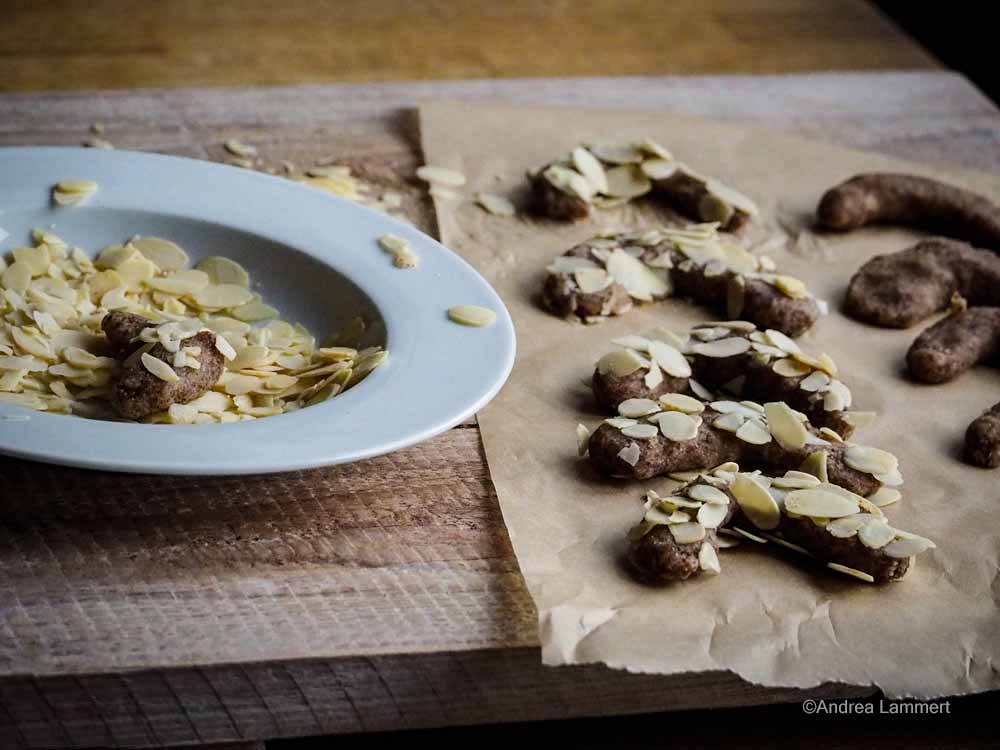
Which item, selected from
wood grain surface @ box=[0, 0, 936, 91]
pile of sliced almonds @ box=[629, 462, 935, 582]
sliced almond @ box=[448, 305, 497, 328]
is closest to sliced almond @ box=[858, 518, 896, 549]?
pile of sliced almonds @ box=[629, 462, 935, 582]

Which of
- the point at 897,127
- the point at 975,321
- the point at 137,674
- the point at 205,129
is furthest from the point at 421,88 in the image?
the point at 137,674

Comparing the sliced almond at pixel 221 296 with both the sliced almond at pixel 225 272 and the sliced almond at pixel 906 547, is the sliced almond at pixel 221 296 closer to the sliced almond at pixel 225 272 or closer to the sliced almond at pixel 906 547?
the sliced almond at pixel 225 272

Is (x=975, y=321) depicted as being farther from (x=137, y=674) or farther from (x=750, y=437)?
(x=137, y=674)

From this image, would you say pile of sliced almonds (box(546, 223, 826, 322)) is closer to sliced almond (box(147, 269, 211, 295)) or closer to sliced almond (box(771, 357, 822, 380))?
sliced almond (box(771, 357, 822, 380))

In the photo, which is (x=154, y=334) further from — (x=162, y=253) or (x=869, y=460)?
(x=869, y=460)

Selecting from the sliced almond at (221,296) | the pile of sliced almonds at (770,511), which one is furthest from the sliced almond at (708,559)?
the sliced almond at (221,296)
